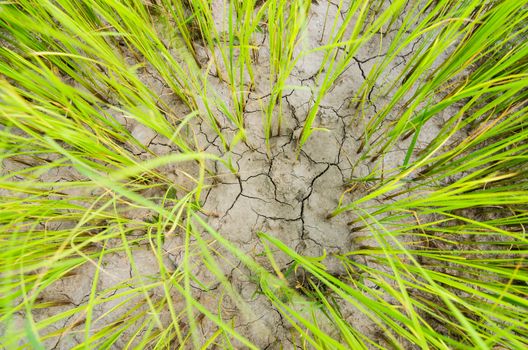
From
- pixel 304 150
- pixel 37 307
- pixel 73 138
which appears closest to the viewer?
pixel 73 138

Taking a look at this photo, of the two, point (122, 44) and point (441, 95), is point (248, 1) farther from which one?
point (441, 95)

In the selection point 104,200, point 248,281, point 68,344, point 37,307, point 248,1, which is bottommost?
point 68,344

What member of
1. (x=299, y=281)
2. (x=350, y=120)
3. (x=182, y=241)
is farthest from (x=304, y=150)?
(x=182, y=241)

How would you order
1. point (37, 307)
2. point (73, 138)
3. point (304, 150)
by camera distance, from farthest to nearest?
point (304, 150)
point (37, 307)
point (73, 138)

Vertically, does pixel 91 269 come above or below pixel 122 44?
below

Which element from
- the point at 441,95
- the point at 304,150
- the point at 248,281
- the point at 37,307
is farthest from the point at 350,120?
the point at 37,307

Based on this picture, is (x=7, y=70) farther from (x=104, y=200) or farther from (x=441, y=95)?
(x=441, y=95)

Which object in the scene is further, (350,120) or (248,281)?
(350,120)
